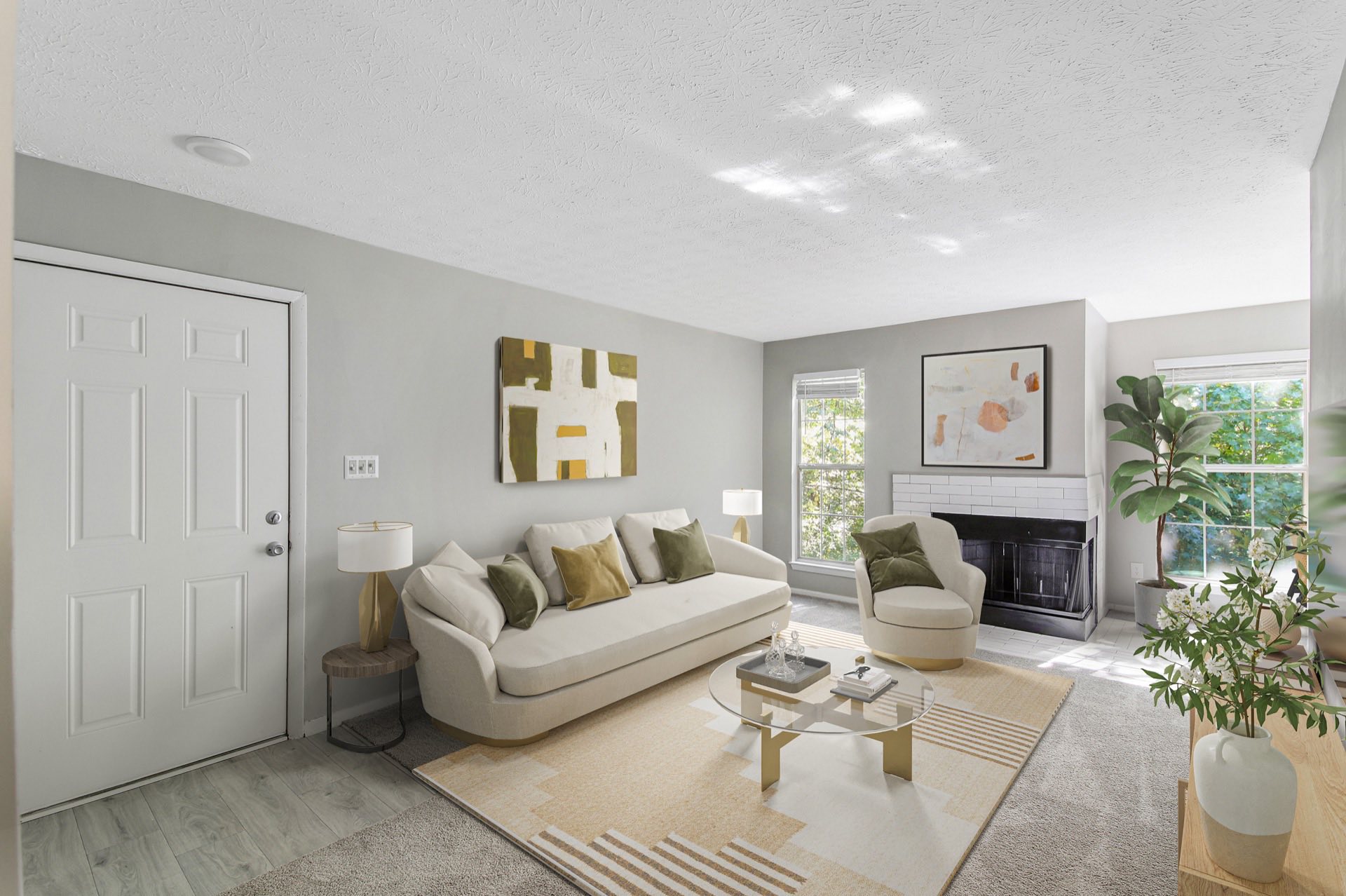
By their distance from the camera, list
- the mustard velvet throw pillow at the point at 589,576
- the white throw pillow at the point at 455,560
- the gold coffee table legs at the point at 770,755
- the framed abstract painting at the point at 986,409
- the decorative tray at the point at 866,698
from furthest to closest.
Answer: the framed abstract painting at the point at 986,409, the mustard velvet throw pillow at the point at 589,576, the white throw pillow at the point at 455,560, the decorative tray at the point at 866,698, the gold coffee table legs at the point at 770,755

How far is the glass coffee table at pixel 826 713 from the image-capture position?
2666 mm

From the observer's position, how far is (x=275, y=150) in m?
2.49

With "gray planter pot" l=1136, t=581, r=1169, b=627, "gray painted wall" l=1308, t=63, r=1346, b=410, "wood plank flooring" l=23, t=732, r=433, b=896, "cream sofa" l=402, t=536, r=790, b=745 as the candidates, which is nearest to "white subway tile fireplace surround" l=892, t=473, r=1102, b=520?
"gray planter pot" l=1136, t=581, r=1169, b=627

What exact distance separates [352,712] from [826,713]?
7.74ft

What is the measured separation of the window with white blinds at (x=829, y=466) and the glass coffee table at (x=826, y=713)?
10.2 feet

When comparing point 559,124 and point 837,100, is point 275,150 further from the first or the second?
point 837,100

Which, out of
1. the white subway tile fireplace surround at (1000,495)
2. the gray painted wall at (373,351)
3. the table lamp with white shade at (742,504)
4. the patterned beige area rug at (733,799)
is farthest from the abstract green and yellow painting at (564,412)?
the white subway tile fireplace surround at (1000,495)

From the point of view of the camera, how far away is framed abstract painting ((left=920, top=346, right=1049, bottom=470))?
503cm

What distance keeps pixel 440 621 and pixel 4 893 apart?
3136 mm

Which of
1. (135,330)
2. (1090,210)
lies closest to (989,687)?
(1090,210)

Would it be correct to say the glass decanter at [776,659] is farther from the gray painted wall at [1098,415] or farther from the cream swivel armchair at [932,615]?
the gray painted wall at [1098,415]

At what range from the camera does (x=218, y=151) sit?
8.08ft

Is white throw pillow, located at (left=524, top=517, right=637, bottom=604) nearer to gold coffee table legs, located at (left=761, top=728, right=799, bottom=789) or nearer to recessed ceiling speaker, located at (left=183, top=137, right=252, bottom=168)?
gold coffee table legs, located at (left=761, top=728, right=799, bottom=789)

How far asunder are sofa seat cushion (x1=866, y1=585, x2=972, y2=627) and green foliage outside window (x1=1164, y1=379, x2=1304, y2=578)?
2.43m
